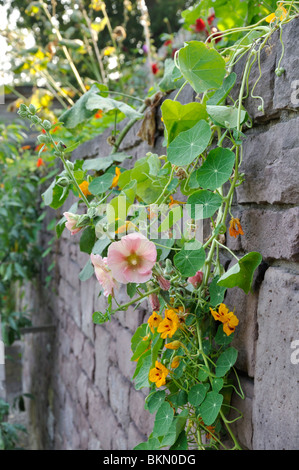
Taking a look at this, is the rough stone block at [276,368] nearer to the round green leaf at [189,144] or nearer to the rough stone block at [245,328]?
the rough stone block at [245,328]

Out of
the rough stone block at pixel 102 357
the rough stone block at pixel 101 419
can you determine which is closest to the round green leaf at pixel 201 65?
the rough stone block at pixel 102 357

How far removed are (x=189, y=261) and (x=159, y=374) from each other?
0.25m

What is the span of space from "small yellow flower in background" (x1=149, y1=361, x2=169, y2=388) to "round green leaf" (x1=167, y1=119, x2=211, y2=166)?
0.40 m

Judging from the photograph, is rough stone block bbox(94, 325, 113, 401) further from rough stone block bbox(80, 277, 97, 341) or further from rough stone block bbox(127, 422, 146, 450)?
rough stone block bbox(127, 422, 146, 450)

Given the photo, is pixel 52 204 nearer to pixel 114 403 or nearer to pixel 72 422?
pixel 114 403

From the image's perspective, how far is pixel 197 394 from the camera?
0.93 meters

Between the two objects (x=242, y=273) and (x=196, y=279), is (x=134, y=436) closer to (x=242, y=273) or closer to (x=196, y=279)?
(x=196, y=279)

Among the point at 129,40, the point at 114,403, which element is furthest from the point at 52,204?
Answer: the point at 129,40

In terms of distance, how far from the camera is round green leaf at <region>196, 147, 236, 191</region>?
0.85 m

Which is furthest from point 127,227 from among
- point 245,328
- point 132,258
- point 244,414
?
point 244,414

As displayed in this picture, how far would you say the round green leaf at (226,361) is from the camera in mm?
922

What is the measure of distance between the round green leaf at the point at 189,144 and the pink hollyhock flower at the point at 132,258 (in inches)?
6.4

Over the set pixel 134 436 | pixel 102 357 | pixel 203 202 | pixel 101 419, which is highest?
pixel 203 202

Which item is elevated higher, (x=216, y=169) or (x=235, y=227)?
(x=216, y=169)
